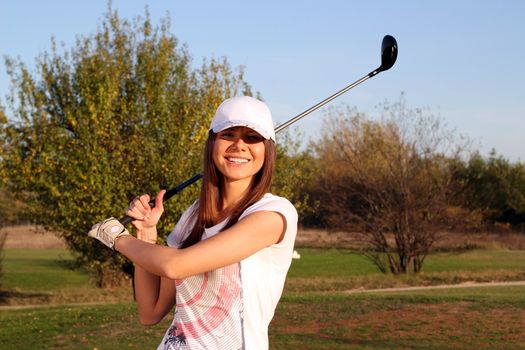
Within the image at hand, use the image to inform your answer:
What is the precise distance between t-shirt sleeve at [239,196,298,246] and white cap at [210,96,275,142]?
20 centimetres

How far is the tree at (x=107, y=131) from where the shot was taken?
17.7 meters

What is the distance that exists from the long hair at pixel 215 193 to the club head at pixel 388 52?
1.53m

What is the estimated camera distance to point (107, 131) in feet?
59.1

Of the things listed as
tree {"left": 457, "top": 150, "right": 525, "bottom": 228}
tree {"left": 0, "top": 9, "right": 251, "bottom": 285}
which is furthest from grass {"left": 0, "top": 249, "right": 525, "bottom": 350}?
tree {"left": 457, "top": 150, "right": 525, "bottom": 228}

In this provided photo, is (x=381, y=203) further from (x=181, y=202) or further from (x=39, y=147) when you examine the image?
(x=39, y=147)

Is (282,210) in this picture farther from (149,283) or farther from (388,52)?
(388,52)

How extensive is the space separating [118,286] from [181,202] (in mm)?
6774

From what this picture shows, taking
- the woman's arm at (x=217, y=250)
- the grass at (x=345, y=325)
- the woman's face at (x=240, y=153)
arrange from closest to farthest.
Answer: the woman's arm at (x=217, y=250)
the woman's face at (x=240, y=153)
the grass at (x=345, y=325)

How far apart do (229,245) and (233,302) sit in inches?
6.6

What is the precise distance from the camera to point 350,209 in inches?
1085

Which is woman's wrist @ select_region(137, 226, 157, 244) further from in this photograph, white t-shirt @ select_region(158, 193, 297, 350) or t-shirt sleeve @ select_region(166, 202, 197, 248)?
white t-shirt @ select_region(158, 193, 297, 350)

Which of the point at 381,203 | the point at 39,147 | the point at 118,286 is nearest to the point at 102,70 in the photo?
the point at 39,147

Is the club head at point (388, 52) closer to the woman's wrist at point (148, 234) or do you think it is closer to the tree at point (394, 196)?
the woman's wrist at point (148, 234)

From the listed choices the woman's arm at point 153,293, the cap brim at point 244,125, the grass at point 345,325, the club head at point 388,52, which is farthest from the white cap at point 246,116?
the grass at point 345,325
